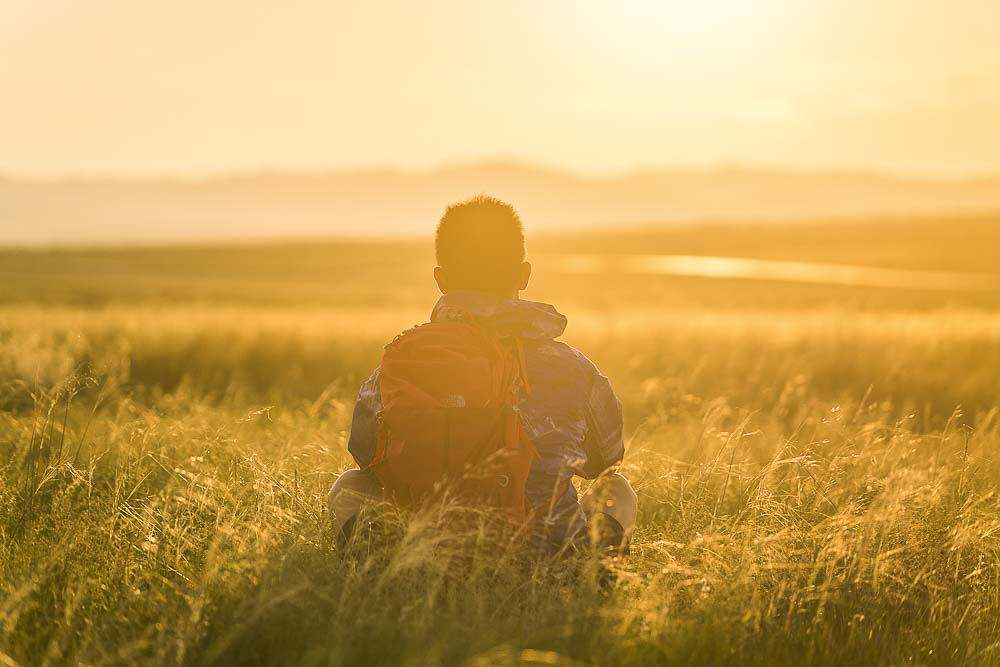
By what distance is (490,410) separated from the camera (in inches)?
130

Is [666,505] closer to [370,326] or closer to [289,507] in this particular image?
[289,507]

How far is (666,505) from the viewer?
4711 millimetres

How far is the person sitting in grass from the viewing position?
3271 millimetres

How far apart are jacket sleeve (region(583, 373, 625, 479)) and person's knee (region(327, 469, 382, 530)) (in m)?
0.80

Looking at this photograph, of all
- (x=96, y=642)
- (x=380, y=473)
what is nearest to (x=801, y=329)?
(x=380, y=473)

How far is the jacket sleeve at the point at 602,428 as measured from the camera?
3.56m

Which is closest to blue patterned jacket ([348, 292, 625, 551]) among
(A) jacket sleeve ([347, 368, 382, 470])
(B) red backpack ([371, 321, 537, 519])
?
(A) jacket sleeve ([347, 368, 382, 470])

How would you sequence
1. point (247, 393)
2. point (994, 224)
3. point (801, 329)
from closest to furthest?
point (247, 393)
point (801, 329)
point (994, 224)

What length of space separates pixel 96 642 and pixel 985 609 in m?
3.06

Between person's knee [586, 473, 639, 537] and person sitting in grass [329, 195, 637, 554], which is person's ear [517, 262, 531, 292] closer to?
person sitting in grass [329, 195, 637, 554]

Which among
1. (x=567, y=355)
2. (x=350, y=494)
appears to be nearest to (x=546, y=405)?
(x=567, y=355)

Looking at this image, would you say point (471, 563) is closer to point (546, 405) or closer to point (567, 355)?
point (546, 405)

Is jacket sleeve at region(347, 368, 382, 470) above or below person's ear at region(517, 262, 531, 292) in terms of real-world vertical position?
below

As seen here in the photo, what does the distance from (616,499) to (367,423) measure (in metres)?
0.98
